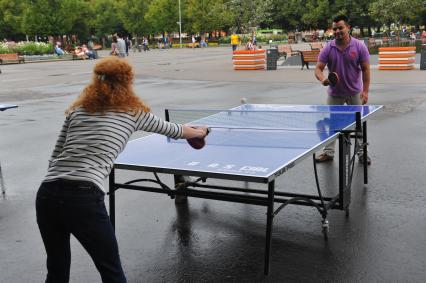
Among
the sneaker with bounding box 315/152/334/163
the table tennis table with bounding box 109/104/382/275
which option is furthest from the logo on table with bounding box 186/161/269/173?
the sneaker with bounding box 315/152/334/163

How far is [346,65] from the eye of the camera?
24.0ft

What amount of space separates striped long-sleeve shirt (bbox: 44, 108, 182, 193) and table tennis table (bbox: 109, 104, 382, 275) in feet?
3.10

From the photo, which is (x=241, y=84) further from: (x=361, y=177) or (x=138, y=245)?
(x=138, y=245)

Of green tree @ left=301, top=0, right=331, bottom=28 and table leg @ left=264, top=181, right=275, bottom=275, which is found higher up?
green tree @ left=301, top=0, right=331, bottom=28

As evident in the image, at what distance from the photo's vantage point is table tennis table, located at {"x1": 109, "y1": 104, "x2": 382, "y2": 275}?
3965 mm

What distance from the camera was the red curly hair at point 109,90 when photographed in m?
3.04

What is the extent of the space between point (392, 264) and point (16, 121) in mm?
10435

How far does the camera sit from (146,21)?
84062mm

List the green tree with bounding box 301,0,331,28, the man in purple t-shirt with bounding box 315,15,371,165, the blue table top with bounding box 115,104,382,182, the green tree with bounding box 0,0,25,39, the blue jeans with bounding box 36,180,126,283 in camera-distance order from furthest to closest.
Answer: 1. the green tree with bounding box 301,0,331,28
2. the green tree with bounding box 0,0,25,39
3. the man in purple t-shirt with bounding box 315,15,371,165
4. the blue table top with bounding box 115,104,382,182
5. the blue jeans with bounding box 36,180,126,283

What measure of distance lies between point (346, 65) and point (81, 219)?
5258 millimetres

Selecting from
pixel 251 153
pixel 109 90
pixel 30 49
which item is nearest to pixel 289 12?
pixel 30 49

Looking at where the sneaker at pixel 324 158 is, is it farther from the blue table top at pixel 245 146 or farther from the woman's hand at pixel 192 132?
the woman's hand at pixel 192 132

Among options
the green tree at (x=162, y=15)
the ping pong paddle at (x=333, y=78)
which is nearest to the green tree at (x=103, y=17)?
the green tree at (x=162, y=15)

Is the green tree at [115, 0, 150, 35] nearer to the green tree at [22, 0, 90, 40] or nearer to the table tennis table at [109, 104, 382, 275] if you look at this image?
the green tree at [22, 0, 90, 40]
